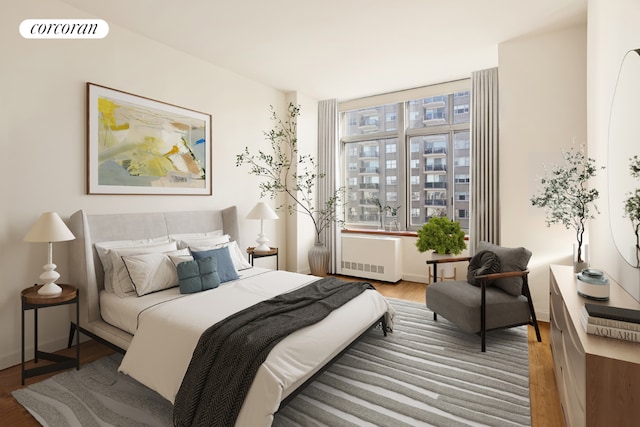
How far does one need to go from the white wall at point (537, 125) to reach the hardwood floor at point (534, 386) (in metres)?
0.86

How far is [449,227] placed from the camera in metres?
4.14

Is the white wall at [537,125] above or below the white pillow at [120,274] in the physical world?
above

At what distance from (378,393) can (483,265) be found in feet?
5.42

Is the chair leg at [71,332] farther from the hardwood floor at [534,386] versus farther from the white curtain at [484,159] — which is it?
the white curtain at [484,159]

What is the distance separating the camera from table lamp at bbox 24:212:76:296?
2.48 m

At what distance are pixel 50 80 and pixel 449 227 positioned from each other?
4.30 metres

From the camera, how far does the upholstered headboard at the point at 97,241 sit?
9.03ft

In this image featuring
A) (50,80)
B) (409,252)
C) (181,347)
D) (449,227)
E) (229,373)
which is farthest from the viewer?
(409,252)

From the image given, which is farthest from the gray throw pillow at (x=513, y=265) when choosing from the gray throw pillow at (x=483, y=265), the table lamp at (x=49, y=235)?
the table lamp at (x=49, y=235)

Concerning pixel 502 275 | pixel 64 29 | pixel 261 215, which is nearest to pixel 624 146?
pixel 502 275

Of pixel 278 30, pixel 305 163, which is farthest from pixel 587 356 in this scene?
pixel 305 163

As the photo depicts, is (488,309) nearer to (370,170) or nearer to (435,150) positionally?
(435,150)

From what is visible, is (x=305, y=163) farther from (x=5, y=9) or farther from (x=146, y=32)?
(x=5, y=9)

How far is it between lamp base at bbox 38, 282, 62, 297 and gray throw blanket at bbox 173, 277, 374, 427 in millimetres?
1381
